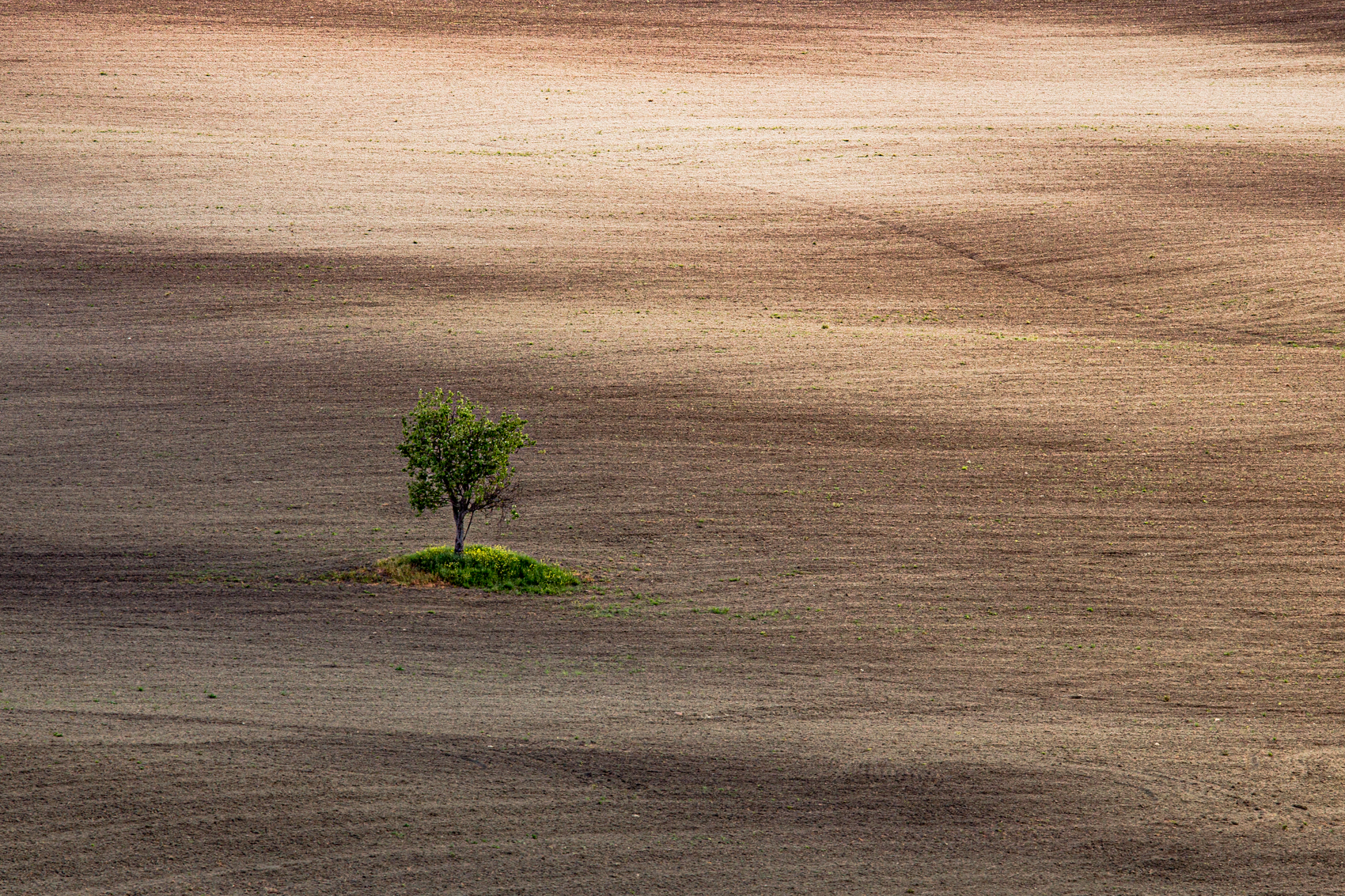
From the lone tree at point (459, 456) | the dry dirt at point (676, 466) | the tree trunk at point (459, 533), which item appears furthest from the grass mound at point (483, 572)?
the dry dirt at point (676, 466)

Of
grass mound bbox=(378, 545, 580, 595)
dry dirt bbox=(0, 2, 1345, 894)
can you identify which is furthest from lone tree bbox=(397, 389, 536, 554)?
dry dirt bbox=(0, 2, 1345, 894)

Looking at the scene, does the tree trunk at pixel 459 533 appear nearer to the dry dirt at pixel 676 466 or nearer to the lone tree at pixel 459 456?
the lone tree at pixel 459 456

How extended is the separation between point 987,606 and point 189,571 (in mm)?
12006

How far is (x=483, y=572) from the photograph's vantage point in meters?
19.1

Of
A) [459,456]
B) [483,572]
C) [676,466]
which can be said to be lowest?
[483,572]

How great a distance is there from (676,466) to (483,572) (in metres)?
5.47

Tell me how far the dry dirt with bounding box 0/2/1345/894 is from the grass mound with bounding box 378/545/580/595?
0.59m

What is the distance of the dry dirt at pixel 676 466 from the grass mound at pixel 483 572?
59cm

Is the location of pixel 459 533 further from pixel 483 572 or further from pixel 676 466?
pixel 676 466

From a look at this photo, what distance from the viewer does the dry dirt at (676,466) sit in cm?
1243

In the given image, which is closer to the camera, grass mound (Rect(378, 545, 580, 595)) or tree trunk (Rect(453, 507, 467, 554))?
grass mound (Rect(378, 545, 580, 595))

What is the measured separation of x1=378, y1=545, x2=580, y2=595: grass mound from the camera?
18.8 m

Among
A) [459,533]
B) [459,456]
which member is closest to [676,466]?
[459,456]

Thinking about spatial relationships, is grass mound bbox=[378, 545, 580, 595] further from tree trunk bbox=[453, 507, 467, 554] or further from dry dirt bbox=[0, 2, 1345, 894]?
dry dirt bbox=[0, 2, 1345, 894]
